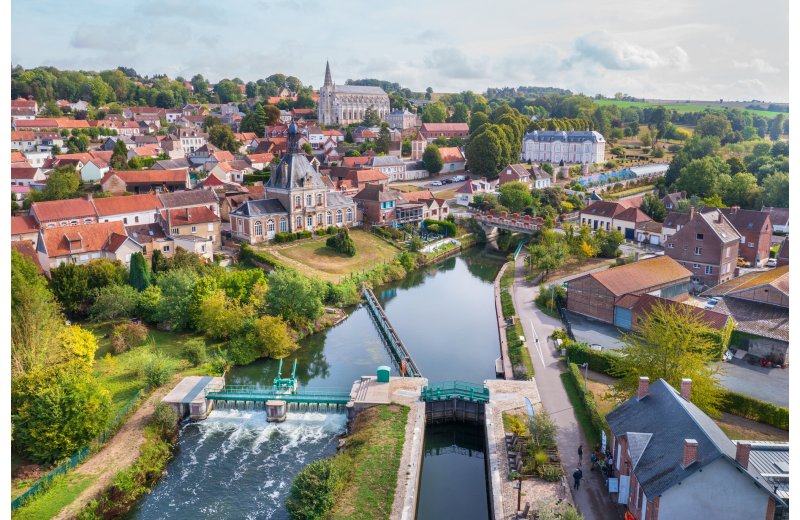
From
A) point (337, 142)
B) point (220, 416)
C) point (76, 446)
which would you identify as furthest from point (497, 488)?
point (337, 142)

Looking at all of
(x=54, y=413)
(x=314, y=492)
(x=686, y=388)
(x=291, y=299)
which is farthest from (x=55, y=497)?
(x=686, y=388)

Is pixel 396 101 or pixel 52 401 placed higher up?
pixel 396 101

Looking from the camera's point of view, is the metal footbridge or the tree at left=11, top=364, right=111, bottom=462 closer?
the tree at left=11, top=364, right=111, bottom=462

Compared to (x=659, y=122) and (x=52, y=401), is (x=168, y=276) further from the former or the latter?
(x=659, y=122)

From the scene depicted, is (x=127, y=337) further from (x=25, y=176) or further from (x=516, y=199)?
(x=516, y=199)

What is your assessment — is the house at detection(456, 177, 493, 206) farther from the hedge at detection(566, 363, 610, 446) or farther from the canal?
the hedge at detection(566, 363, 610, 446)

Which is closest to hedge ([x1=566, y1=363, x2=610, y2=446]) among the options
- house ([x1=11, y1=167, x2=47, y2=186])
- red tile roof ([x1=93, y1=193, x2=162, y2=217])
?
red tile roof ([x1=93, y1=193, x2=162, y2=217])
